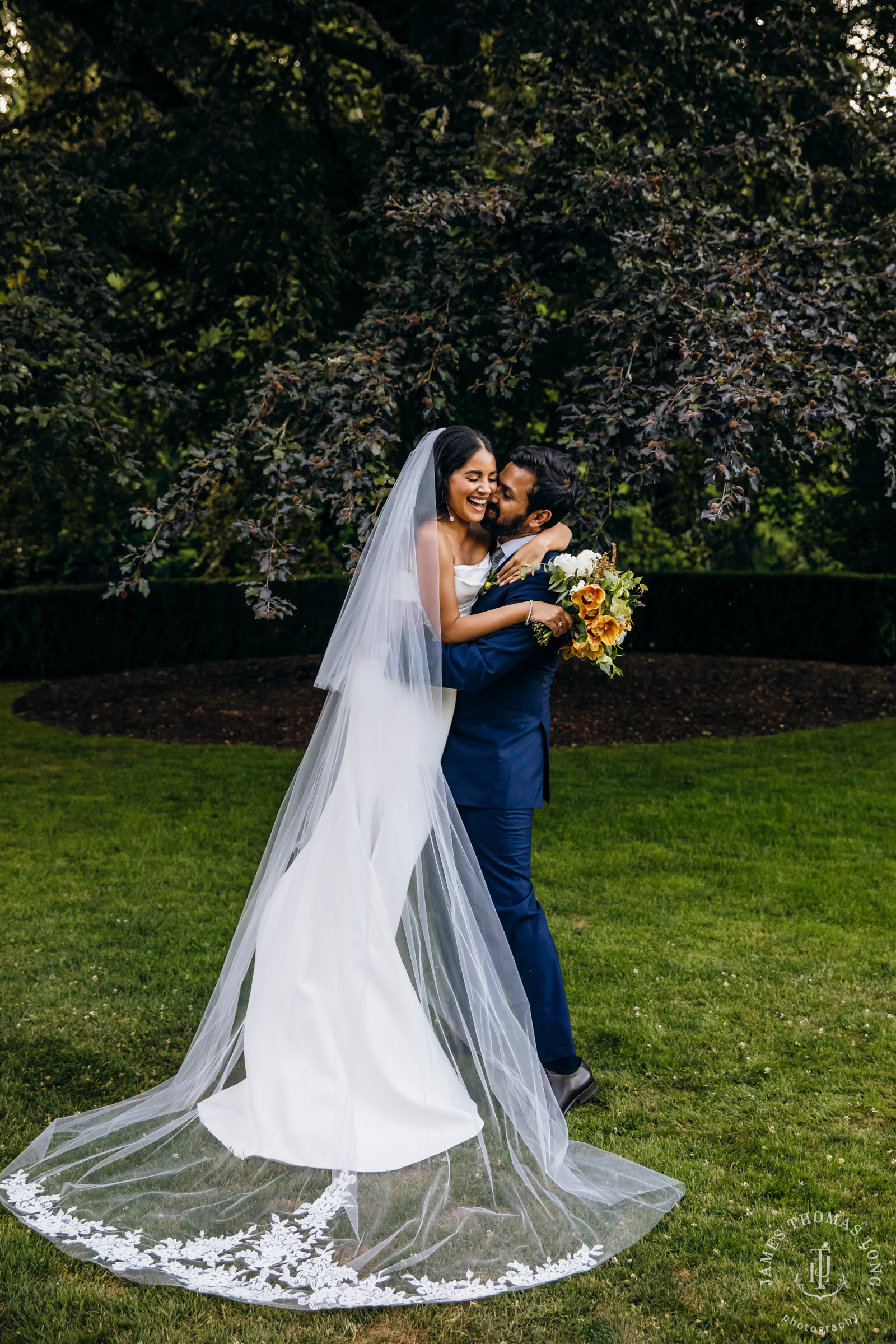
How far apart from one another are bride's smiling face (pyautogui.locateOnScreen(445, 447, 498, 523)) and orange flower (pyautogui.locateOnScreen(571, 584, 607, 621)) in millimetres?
405

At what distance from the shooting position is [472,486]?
138 inches

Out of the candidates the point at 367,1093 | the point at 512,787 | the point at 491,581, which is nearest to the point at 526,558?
the point at 491,581

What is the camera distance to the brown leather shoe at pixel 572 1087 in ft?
12.1

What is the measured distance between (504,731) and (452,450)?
886mm

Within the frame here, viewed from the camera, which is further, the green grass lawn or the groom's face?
the groom's face

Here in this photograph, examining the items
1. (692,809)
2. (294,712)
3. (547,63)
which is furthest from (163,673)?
(547,63)

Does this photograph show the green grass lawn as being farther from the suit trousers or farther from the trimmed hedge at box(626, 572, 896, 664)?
the trimmed hedge at box(626, 572, 896, 664)

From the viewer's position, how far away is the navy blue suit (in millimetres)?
3619

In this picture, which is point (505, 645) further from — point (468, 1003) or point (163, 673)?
point (163, 673)

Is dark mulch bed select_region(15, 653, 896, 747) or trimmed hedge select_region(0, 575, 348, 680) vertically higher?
trimmed hedge select_region(0, 575, 348, 680)

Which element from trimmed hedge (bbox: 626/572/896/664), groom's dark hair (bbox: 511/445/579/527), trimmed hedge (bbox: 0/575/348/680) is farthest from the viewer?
trimmed hedge (bbox: 0/575/348/680)

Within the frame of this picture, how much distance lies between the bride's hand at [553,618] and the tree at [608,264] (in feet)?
4.43

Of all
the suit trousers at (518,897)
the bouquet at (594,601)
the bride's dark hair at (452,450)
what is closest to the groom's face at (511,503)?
the bride's dark hair at (452,450)

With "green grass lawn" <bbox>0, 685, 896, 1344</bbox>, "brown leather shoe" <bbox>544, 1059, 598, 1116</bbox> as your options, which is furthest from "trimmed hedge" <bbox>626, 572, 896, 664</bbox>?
"brown leather shoe" <bbox>544, 1059, 598, 1116</bbox>
